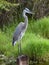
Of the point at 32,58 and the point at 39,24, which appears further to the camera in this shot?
the point at 39,24

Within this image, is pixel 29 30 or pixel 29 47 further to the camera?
pixel 29 30

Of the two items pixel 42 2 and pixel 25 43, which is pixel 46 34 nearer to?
pixel 25 43

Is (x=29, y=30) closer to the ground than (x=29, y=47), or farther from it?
closer to the ground

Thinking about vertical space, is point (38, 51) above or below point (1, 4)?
below

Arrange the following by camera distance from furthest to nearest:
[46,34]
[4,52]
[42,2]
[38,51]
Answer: [42,2] → [46,34] → [4,52] → [38,51]

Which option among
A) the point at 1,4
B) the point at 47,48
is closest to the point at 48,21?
the point at 1,4

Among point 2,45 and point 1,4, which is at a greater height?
point 1,4

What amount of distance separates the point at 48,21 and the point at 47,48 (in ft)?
9.22

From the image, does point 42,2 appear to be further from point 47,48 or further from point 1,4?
point 47,48

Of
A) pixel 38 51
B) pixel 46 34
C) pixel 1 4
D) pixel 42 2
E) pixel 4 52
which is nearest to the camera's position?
pixel 38 51

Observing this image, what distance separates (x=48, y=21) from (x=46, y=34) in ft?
2.26

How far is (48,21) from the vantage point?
35.4 feet

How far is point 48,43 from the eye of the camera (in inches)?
328

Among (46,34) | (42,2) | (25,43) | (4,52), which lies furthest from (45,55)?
(42,2)
